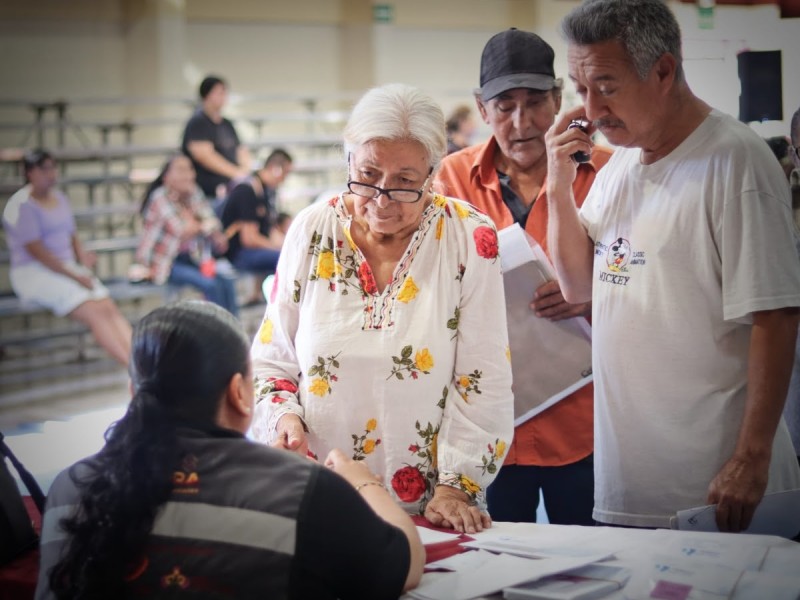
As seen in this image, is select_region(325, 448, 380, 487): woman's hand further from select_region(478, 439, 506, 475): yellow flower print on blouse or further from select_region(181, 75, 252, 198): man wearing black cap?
select_region(181, 75, 252, 198): man wearing black cap

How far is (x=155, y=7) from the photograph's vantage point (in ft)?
27.5

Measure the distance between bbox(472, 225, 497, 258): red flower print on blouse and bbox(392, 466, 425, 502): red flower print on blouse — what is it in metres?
0.44

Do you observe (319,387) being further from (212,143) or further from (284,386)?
(212,143)

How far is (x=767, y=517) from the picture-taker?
1733 mm

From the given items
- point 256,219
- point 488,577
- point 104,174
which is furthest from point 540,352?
point 104,174

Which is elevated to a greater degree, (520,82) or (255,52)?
(255,52)

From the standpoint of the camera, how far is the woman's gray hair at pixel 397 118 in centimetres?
181

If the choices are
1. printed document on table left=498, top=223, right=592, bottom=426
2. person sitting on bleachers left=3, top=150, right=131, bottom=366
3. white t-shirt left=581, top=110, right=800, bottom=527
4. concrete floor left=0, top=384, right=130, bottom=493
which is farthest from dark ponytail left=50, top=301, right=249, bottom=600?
person sitting on bleachers left=3, top=150, right=131, bottom=366

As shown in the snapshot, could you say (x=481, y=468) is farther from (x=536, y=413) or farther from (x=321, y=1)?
(x=321, y=1)

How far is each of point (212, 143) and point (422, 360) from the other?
20.4ft

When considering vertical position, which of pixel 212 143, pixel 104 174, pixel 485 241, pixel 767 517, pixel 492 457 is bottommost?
pixel 767 517

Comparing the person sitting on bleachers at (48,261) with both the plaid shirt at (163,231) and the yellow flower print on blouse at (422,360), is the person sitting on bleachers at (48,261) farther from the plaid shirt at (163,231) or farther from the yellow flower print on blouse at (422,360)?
the yellow flower print on blouse at (422,360)

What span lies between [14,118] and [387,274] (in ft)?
23.7

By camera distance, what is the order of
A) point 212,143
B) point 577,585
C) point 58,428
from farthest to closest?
point 212,143 < point 58,428 < point 577,585
